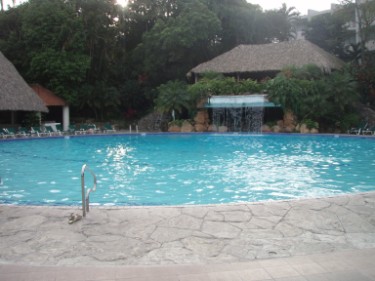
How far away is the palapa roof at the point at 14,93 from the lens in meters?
19.7

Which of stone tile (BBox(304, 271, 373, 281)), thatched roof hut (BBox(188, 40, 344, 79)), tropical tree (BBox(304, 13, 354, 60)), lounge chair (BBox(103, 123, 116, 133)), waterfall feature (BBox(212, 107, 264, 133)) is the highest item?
tropical tree (BBox(304, 13, 354, 60))

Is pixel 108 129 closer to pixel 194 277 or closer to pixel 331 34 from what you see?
pixel 331 34

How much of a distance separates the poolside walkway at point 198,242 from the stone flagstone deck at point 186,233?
0.04 feet

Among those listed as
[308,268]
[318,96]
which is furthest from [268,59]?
[308,268]

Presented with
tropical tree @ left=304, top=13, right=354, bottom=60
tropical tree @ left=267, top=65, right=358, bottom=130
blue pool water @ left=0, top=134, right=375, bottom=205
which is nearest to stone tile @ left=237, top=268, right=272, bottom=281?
blue pool water @ left=0, top=134, right=375, bottom=205

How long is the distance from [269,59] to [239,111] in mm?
4869

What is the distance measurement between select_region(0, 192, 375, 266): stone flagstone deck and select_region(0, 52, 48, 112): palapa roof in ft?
51.1

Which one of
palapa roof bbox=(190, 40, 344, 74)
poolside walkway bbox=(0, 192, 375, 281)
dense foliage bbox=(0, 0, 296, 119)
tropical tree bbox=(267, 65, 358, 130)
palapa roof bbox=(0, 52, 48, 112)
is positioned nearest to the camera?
poolside walkway bbox=(0, 192, 375, 281)

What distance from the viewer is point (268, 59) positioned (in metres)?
26.6

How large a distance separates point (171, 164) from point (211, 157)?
1917 mm

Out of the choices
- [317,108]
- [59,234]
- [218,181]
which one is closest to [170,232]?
[59,234]

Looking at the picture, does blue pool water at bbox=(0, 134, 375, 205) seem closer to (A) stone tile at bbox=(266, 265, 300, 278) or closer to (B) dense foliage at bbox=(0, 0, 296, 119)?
(A) stone tile at bbox=(266, 265, 300, 278)

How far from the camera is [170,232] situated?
16.0 feet

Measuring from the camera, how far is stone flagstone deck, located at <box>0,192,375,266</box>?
4.26 metres
